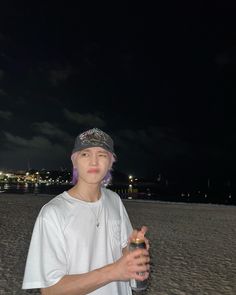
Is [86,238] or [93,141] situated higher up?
[93,141]

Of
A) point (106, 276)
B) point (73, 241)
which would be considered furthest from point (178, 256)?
point (106, 276)

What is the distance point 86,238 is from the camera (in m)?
1.88

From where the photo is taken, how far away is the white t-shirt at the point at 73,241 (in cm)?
173

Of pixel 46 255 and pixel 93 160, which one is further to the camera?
pixel 93 160

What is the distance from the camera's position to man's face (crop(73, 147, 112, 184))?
205cm

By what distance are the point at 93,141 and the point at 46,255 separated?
2.35 ft

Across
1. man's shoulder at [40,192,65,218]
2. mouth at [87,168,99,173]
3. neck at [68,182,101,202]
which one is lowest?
man's shoulder at [40,192,65,218]

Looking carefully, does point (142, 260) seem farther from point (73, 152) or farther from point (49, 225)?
point (73, 152)

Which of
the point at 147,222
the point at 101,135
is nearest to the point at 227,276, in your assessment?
the point at 101,135

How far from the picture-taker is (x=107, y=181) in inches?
97.7

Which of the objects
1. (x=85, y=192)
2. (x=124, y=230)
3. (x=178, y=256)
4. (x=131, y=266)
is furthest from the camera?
(x=178, y=256)

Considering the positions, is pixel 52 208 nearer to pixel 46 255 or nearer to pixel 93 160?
pixel 46 255

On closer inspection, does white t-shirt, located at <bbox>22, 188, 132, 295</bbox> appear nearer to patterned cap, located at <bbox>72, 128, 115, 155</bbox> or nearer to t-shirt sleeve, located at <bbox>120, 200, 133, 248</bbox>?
t-shirt sleeve, located at <bbox>120, 200, 133, 248</bbox>

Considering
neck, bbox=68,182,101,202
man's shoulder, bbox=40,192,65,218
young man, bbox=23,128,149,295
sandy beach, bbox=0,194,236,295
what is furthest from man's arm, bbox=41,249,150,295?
sandy beach, bbox=0,194,236,295
